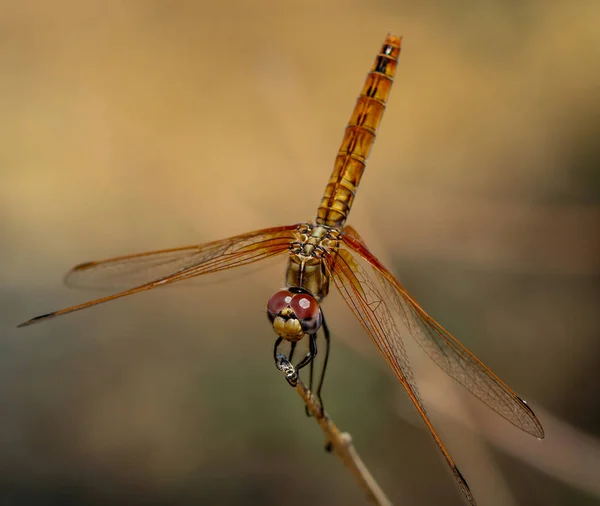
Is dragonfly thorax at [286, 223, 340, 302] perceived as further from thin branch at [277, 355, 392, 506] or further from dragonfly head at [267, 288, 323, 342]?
thin branch at [277, 355, 392, 506]

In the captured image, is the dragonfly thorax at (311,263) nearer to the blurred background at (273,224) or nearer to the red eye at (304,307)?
the red eye at (304,307)

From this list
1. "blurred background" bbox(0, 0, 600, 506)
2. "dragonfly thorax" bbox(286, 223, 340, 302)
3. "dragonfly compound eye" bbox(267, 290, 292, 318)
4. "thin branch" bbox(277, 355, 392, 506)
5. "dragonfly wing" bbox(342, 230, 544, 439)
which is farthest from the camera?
"blurred background" bbox(0, 0, 600, 506)

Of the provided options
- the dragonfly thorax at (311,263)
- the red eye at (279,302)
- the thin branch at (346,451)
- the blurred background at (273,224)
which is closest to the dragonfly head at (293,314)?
the red eye at (279,302)

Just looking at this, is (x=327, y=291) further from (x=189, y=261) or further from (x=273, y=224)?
(x=273, y=224)

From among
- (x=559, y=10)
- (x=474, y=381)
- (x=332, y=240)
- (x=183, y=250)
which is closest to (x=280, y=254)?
(x=332, y=240)

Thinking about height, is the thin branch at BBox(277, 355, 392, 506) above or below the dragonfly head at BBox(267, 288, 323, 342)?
below

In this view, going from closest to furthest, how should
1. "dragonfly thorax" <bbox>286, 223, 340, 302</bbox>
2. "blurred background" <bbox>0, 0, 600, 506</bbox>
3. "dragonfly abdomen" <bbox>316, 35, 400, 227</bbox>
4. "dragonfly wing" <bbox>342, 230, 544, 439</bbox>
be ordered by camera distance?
1. "dragonfly wing" <bbox>342, 230, 544, 439</bbox>
2. "dragonfly thorax" <bbox>286, 223, 340, 302</bbox>
3. "dragonfly abdomen" <bbox>316, 35, 400, 227</bbox>
4. "blurred background" <bbox>0, 0, 600, 506</bbox>

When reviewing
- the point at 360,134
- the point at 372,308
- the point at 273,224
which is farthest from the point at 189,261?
the point at 273,224

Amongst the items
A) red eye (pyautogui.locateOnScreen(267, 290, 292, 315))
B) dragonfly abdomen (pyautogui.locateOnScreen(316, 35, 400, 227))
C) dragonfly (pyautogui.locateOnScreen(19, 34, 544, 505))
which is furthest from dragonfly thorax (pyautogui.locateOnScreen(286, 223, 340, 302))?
dragonfly abdomen (pyautogui.locateOnScreen(316, 35, 400, 227))
